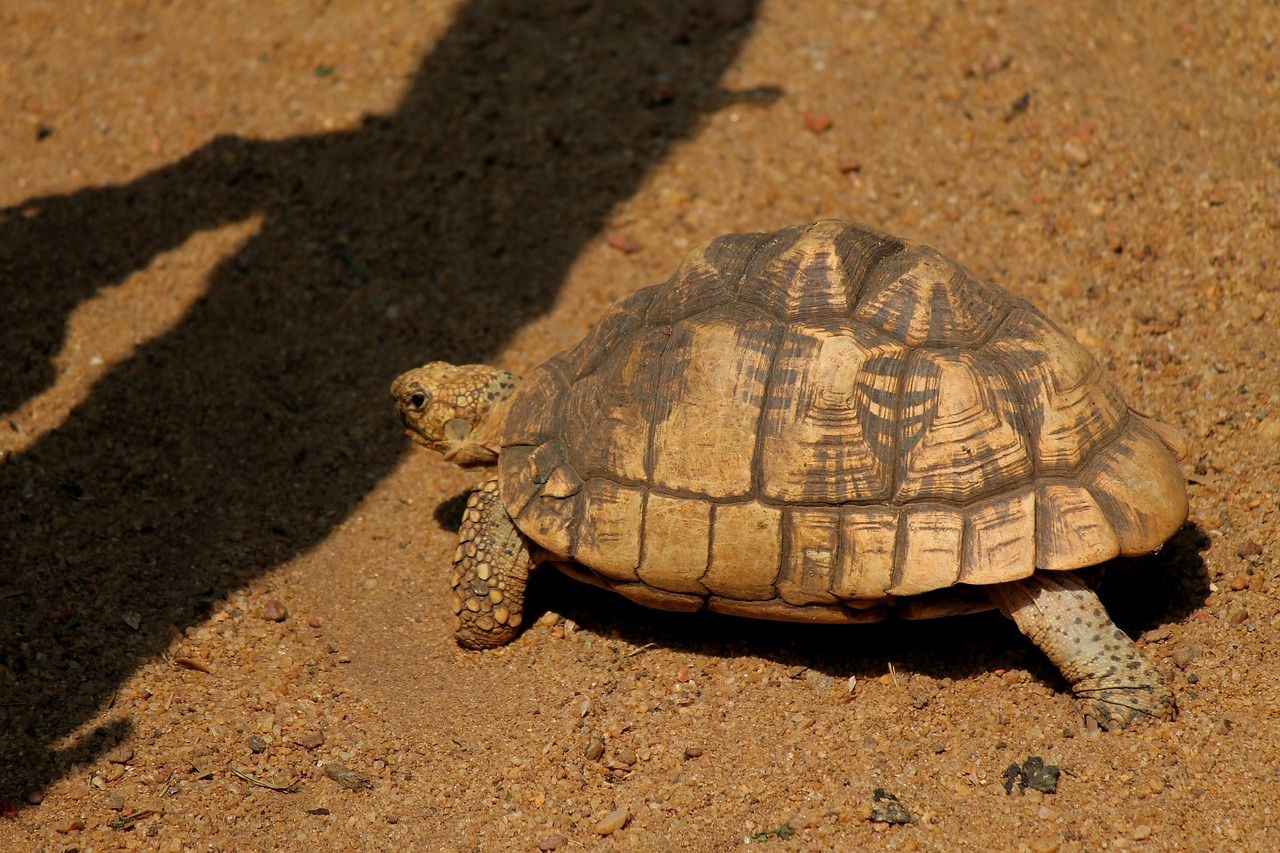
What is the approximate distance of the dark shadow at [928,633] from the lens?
379 cm

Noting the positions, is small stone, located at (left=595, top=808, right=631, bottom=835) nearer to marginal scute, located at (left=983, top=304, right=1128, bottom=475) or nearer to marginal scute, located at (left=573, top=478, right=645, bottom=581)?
marginal scute, located at (left=573, top=478, right=645, bottom=581)

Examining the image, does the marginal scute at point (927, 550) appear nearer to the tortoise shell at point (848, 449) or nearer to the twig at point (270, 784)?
the tortoise shell at point (848, 449)

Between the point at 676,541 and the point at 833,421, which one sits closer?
the point at 833,421

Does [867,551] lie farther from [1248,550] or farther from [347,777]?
[347,777]

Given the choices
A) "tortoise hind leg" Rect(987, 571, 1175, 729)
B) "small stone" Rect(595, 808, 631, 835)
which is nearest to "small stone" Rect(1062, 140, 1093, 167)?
"tortoise hind leg" Rect(987, 571, 1175, 729)

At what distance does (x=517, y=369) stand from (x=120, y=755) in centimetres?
246

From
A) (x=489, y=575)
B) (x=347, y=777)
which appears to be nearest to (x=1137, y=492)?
(x=489, y=575)

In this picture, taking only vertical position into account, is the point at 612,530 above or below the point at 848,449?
below

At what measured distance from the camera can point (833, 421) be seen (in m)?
3.46

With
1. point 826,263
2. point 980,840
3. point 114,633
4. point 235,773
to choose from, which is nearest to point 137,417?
point 114,633

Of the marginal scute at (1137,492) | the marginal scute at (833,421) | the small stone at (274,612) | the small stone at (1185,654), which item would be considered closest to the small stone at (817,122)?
the marginal scute at (833,421)

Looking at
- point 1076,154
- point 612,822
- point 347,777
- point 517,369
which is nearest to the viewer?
point 612,822

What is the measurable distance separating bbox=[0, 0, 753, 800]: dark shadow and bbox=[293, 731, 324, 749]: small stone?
693 millimetres

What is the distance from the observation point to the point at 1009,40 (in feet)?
20.3
